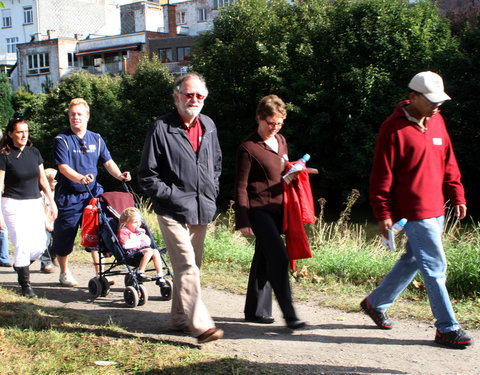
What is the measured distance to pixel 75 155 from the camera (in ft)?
23.6

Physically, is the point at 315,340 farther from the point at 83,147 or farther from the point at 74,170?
the point at 83,147

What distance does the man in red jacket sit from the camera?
4809mm

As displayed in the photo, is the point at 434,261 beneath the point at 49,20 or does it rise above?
beneath

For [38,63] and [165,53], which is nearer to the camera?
[165,53]

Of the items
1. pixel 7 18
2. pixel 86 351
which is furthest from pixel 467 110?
pixel 7 18

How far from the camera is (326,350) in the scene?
490cm

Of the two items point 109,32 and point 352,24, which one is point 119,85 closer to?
point 352,24

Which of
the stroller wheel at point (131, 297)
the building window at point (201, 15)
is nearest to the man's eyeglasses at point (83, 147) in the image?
the stroller wheel at point (131, 297)

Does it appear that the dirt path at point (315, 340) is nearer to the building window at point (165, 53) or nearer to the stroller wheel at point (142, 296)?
the stroller wheel at point (142, 296)

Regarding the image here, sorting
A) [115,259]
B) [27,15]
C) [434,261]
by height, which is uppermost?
[27,15]

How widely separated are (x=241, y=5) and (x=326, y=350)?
3348 cm

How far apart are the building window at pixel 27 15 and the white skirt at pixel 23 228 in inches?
2683

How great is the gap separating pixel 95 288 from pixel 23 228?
110 cm

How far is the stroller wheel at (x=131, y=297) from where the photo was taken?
21.3ft
